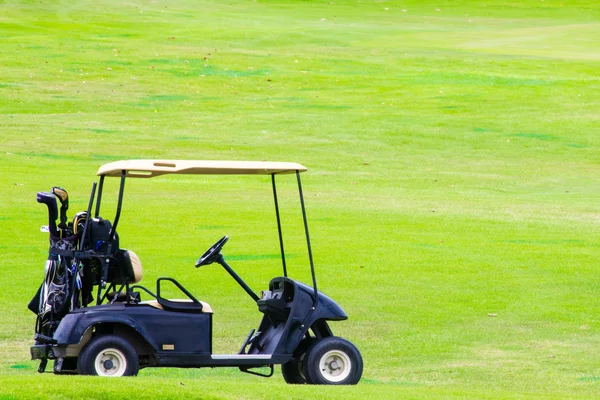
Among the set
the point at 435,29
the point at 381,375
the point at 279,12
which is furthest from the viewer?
the point at 279,12

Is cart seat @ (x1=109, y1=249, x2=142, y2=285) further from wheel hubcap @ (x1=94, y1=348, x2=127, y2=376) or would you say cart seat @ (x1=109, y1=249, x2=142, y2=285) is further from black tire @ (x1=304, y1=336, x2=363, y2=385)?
black tire @ (x1=304, y1=336, x2=363, y2=385)

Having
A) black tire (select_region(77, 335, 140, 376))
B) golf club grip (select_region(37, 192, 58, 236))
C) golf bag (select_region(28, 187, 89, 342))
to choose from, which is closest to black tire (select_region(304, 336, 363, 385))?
black tire (select_region(77, 335, 140, 376))

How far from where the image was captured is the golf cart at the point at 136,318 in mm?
9414

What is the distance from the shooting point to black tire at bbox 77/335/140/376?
932 centimetres

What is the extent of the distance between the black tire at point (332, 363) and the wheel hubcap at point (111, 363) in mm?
1502

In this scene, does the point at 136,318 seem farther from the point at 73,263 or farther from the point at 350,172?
the point at 350,172

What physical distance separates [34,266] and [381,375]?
6.79m

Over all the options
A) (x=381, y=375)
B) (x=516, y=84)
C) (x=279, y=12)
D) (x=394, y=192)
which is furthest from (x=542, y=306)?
(x=279, y=12)

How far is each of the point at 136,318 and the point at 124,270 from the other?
42 cm

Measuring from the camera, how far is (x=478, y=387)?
11.4 metres

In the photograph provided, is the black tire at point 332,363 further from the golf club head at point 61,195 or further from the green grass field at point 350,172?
the golf club head at point 61,195

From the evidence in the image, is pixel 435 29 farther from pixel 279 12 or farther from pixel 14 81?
pixel 14 81

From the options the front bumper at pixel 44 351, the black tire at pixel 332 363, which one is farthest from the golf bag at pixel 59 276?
the black tire at pixel 332 363

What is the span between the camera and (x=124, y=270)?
31.6ft
